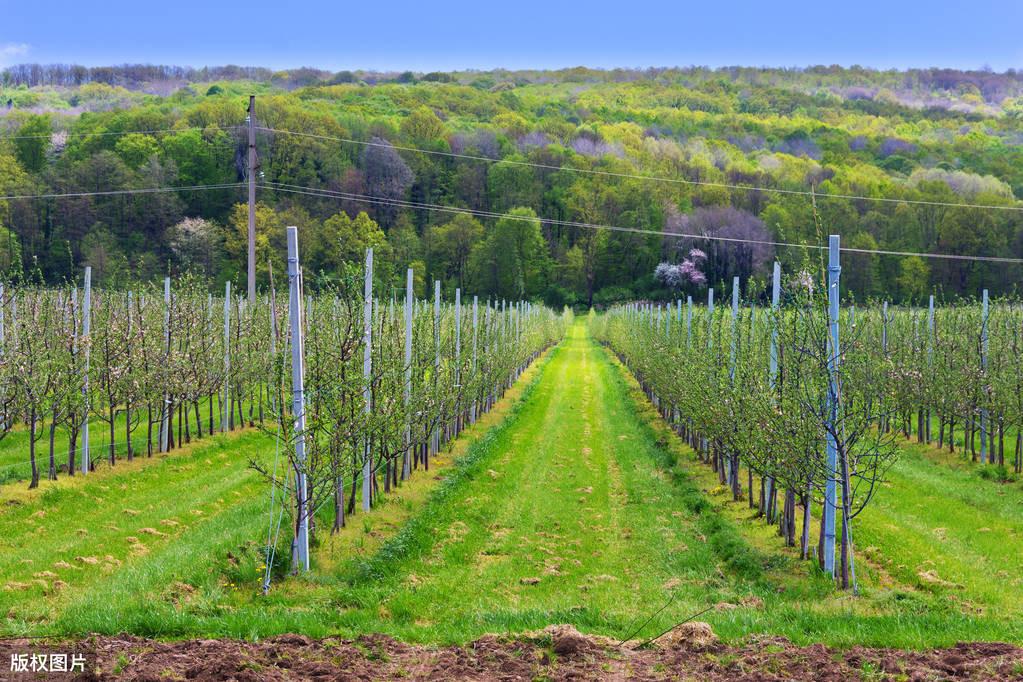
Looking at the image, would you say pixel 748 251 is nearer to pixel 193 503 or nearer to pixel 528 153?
pixel 528 153

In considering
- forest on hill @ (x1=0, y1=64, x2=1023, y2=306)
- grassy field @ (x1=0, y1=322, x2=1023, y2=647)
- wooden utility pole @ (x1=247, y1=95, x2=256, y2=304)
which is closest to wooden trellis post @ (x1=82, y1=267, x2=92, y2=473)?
grassy field @ (x1=0, y1=322, x2=1023, y2=647)

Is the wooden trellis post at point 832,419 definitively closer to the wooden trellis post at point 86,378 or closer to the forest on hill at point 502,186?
the wooden trellis post at point 86,378

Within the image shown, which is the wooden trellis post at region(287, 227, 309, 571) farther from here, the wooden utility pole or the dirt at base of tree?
the wooden utility pole

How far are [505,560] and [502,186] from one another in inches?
3388

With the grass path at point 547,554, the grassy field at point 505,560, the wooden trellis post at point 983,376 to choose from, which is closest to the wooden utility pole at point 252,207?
the grassy field at point 505,560

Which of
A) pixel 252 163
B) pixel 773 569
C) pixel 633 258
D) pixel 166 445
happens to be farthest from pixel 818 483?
pixel 633 258

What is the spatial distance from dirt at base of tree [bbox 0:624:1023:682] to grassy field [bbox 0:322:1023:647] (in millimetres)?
399

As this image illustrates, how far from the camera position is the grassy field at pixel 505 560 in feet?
28.9

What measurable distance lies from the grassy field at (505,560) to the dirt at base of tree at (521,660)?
1.31ft

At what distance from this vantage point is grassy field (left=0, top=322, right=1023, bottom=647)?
8820 millimetres

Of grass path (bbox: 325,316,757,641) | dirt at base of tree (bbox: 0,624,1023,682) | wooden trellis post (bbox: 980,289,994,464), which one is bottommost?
grass path (bbox: 325,316,757,641)

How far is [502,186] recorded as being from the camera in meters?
95.4

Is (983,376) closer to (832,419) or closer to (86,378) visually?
(832,419)

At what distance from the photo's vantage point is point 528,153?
9369cm
